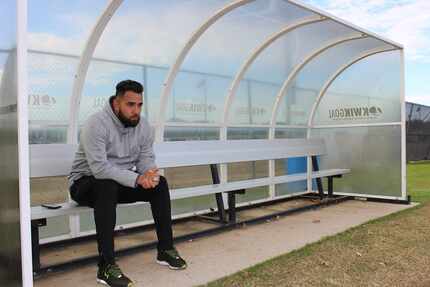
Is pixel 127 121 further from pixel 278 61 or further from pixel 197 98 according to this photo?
pixel 278 61

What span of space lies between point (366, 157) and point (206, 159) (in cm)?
334

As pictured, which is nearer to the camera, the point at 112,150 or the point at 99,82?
the point at 112,150

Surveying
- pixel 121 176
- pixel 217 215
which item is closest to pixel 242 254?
pixel 121 176

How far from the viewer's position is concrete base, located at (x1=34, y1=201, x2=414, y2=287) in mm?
3646

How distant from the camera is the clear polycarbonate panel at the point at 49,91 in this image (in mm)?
4484

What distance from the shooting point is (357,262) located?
13.2 feet

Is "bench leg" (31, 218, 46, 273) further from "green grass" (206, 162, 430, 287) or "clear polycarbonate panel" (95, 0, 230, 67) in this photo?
"clear polycarbonate panel" (95, 0, 230, 67)

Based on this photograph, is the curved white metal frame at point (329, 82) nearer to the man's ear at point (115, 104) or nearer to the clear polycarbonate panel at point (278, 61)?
the clear polycarbonate panel at point (278, 61)

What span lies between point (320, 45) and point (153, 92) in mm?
2952

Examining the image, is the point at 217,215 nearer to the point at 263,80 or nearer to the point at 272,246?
the point at 272,246

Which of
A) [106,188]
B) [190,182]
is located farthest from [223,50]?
[106,188]

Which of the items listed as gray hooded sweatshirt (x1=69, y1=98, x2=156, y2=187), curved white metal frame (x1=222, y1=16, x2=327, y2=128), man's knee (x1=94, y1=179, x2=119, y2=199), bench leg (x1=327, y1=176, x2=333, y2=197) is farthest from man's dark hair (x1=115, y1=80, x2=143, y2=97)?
bench leg (x1=327, y1=176, x2=333, y2=197)

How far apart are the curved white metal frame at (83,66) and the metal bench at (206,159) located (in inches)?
17.1

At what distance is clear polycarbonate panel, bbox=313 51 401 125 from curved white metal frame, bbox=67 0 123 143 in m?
4.79
